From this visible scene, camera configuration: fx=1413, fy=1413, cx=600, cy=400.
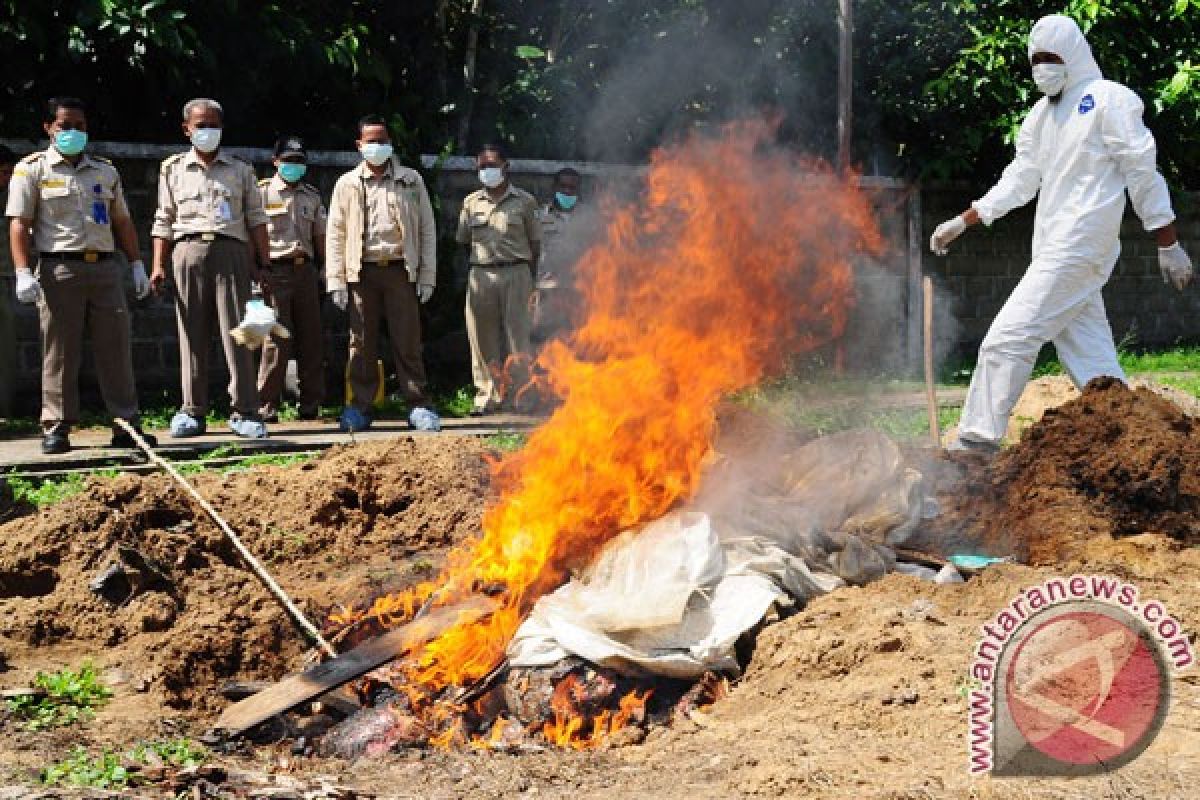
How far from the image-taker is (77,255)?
991 cm

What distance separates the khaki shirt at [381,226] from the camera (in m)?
11.5

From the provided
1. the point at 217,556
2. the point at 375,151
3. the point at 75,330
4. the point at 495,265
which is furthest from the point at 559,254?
the point at 217,556

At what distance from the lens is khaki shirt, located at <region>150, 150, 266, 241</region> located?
34.9 ft

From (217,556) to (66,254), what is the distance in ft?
12.4

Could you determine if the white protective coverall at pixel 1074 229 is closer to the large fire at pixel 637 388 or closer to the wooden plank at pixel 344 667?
the large fire at pixel 637 388

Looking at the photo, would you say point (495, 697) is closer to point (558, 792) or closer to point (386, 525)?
point (558, 792)

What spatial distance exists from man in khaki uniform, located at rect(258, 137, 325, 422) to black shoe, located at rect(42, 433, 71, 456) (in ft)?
7.49

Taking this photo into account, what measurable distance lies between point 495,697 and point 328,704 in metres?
0.66

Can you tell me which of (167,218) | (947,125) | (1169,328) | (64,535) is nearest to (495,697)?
(64,535)

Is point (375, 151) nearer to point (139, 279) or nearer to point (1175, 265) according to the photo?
point (139, 279)

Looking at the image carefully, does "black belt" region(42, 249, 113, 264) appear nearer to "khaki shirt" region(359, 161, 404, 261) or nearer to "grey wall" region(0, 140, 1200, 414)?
"khaki shirt" region(359, 161, 404, 261)

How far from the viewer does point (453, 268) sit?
47.2 ft

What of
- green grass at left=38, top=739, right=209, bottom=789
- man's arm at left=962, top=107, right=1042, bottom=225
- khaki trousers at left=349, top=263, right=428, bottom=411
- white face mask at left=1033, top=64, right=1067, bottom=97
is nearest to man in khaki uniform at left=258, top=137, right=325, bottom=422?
khaki trousers at left=349, top=263, right=428, bottom=411

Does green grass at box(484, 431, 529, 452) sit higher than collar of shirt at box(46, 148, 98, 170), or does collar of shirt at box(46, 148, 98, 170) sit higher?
collar of shirt at box(46, 148, 98, 170)
